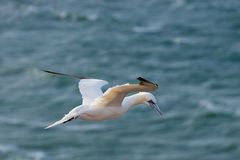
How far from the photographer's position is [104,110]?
23422mm

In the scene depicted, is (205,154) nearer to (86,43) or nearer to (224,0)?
(86,43)

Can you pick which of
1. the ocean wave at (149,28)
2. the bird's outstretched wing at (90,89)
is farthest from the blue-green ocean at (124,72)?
the bird's outstretched wing at (90,89)

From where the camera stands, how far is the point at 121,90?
74.8ft

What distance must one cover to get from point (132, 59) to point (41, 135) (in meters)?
18.1

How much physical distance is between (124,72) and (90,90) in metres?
63.4

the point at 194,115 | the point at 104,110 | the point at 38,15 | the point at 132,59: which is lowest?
the point at 104,110

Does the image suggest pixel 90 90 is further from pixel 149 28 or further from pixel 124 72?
pixel 149 28

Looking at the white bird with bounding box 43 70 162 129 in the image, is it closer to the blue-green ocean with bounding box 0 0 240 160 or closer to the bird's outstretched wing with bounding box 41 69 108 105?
the bird's outstretched wing with bounding box 41 69 108 105

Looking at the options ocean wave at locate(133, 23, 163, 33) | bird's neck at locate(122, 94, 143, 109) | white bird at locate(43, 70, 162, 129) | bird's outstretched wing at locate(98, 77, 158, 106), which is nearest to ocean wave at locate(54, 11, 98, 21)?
ocean wave at locate(133, 23, 163, 33)

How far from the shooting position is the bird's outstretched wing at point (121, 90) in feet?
70.9

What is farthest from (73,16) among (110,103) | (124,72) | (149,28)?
(110,103)

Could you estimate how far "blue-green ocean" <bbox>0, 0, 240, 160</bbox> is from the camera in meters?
77.1

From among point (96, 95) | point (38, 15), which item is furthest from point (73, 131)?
point (96, 95)

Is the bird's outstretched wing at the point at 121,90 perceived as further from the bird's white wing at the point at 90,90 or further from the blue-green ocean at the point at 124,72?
the blue-green ocean at the point at 124,72
